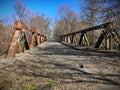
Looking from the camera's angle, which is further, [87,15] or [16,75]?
[87,15]

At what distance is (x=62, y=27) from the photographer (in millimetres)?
49812

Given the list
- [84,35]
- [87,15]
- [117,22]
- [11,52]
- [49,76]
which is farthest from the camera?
[87,15]

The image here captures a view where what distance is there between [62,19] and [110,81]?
47209 mm

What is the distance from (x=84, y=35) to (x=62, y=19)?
40.4m

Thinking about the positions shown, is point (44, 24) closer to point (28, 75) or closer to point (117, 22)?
point (117, 22)

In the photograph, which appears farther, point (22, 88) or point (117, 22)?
point (117, 22)

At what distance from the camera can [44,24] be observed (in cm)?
4756

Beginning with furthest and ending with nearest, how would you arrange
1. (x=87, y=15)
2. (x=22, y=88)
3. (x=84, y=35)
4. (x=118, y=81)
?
(x=87, y=15) → (x=84, y=35) → (x=118, y=81) → (x=22, y=88)

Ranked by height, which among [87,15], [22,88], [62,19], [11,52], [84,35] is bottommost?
[22,88]

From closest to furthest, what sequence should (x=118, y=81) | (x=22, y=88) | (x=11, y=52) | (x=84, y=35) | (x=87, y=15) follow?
(x=22, y=88) → (x=118, y=81) → (x=11, y=52) → (x=84, y=35) → (x=87, y=15)

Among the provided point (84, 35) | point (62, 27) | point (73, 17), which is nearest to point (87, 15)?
point (84, 35)

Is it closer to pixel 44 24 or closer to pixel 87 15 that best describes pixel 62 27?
pixel 44 24

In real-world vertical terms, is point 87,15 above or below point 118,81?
above

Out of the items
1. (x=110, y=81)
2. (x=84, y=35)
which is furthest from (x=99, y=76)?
(x=84, y=35)
